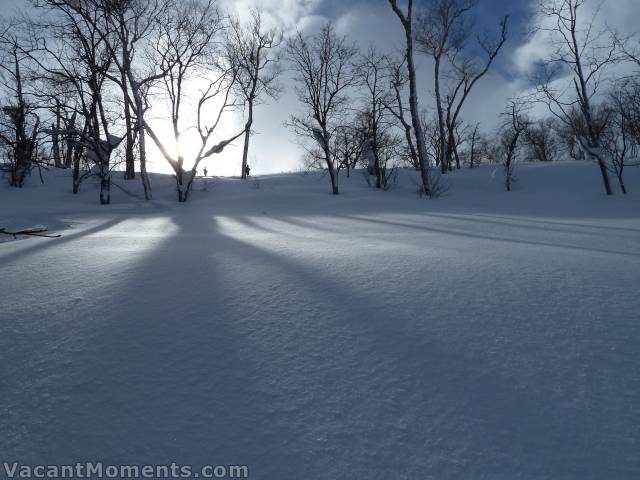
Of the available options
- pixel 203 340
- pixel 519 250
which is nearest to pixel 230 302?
pixel 203 340

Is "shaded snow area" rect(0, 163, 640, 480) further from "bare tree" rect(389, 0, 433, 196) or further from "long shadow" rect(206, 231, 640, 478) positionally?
"bare tree" rect(389, 0, 433, 196)

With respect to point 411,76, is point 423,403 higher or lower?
lower

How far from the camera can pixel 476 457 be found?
695mm

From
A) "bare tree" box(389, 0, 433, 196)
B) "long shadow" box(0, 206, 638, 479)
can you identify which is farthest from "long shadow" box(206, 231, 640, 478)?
"bare tree" box(389, 0, 433, 196)

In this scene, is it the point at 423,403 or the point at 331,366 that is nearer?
the point at 423,403

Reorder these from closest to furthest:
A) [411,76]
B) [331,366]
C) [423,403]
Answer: [423,403] < [331,366] < [411,76]

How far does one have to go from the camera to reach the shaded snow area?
72 cm

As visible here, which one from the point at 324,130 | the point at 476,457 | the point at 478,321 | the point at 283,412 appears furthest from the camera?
the point at 324,130

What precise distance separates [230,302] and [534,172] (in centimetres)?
1772

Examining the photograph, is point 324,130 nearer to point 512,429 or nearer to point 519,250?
point 519,250

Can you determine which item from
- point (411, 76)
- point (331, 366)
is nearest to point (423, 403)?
point (331, 366)

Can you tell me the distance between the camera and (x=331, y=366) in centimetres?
103

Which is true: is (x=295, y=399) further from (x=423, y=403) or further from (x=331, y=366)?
(x=423, y=403)

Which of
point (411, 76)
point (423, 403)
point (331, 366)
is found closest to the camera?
point (423, 403)
